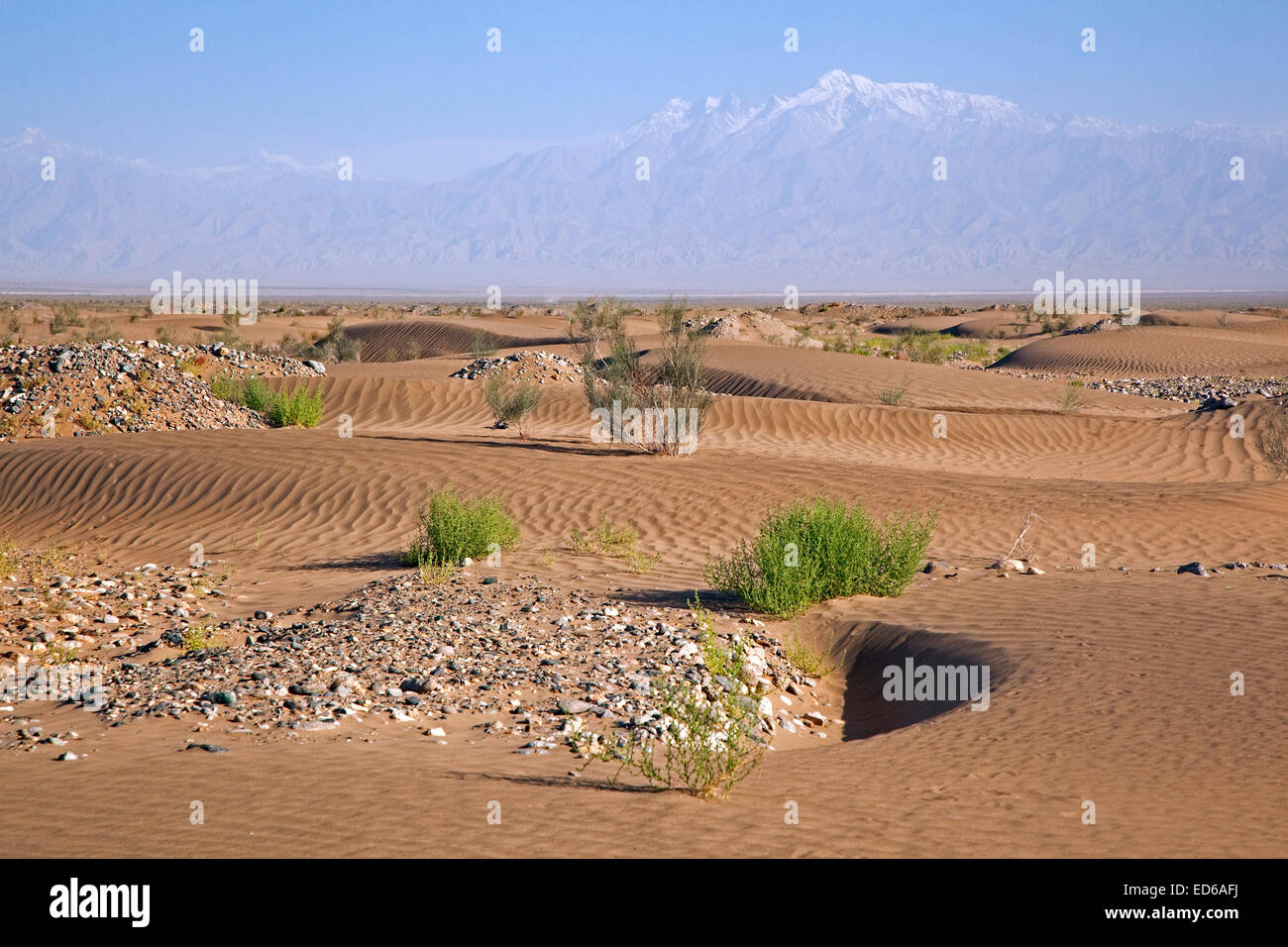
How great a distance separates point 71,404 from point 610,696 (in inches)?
601

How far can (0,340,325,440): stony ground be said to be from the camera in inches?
722

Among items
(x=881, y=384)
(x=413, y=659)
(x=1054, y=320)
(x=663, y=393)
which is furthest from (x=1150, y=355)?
(x=413, y=659)

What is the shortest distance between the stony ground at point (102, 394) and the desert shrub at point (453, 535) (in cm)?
921

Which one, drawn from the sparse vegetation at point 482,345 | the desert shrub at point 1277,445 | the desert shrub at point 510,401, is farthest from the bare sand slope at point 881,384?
the sparse vegetation at point 482,345

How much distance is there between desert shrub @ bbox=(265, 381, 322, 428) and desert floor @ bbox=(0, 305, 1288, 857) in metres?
1.18

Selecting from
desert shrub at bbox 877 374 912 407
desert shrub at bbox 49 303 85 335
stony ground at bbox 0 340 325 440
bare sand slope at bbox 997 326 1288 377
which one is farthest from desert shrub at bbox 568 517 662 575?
desert shrub at bbox 49 303 85 335

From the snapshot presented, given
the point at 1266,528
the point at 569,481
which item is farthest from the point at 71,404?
the point at 1266,528

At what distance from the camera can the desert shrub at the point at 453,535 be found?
35.9ft

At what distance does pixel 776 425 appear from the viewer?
21.1 m

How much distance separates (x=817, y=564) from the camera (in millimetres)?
9188

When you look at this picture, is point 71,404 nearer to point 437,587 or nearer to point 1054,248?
point 437,587

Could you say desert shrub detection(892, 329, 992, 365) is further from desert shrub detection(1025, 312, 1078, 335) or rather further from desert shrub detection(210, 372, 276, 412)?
desert shrub detection(210, 372, 276, 412)

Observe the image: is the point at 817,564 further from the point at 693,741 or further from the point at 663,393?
the point at 663,393

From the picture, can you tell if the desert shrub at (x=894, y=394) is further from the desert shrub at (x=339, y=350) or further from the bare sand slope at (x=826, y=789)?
the desert shrub at (x=339, y=350)
